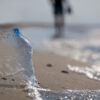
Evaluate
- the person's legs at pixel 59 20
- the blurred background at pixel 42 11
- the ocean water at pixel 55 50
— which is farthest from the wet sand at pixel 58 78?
the blurred background at pixel 42 11

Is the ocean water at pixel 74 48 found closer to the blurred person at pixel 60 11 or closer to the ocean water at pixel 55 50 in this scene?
the ocean water at pixel 55 50

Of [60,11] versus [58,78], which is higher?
[60,11]

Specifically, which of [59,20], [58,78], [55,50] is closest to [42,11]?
[59,20]

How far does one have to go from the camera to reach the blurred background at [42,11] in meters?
24.2

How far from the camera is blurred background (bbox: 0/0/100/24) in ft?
79.3

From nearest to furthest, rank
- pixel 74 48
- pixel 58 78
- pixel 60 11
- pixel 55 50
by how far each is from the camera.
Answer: pixel 58 78 → pixel 55 50 → pixel 74 48 → pixel 60 11

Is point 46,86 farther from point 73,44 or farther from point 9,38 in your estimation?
point 73,44

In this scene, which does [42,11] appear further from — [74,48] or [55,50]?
[55,50]

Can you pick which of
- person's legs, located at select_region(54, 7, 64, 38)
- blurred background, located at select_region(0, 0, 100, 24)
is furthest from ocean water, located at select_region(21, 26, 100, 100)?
blurred background, located at select_region(0, 0, 100, 24)

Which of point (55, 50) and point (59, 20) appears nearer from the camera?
point (55, 50)

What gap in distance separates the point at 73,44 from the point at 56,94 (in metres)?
9.71

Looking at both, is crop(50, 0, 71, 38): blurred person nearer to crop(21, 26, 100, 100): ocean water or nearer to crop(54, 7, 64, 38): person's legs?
crop(54, 7, 64, 38): person's legs

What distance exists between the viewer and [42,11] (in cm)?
2822

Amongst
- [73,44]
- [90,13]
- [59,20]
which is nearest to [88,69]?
[73,44]
